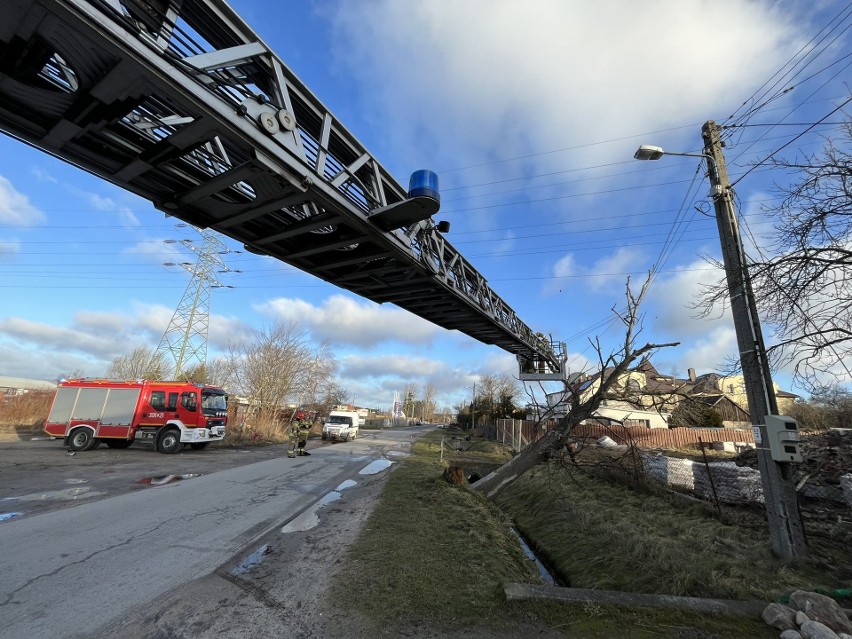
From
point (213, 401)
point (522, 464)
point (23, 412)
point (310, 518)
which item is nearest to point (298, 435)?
point (213, 401)

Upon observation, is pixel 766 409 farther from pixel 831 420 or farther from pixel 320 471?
pixel 831 420

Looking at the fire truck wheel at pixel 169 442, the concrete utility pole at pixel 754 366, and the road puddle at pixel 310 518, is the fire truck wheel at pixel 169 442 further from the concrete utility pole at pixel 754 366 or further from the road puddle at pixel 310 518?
the concrete utility pole at pixel 754 366

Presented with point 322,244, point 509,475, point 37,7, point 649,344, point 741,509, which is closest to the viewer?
point 37,7

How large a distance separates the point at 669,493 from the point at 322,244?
9947 mm

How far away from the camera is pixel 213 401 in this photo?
19.0 metres

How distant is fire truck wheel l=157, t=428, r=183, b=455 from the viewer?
1703cm

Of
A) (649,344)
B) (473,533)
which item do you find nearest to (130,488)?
(473,533)

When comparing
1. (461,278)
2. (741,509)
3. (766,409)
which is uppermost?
(461,278)

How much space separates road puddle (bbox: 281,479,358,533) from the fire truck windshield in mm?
10907

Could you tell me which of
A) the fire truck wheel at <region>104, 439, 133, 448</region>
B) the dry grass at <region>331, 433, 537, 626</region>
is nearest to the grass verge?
the dry grass at <region>331, 433, 537, 626</region>

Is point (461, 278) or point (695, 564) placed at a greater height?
point (461, 278)

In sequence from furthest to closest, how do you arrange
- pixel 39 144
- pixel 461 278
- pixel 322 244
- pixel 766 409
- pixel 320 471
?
pixel 320 471
pixel 461 278
pixel 322 244
pixel 766 409
pixel 39 144

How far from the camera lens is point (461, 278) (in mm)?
12062

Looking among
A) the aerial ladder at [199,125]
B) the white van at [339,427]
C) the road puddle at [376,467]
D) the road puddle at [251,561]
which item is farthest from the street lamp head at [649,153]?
the white van at [339,427]
